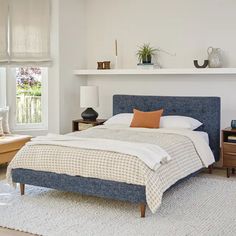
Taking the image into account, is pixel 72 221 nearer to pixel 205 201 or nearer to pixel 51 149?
pixel 51 149

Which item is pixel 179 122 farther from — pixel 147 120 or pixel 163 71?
pixel 163 71

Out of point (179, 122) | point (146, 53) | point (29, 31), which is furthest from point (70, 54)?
point (179, 122)

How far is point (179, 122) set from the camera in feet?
17.8

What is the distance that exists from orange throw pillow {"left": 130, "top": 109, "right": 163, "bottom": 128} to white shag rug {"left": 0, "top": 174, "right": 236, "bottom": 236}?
1049mm

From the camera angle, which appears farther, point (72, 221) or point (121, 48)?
point (121, 48)

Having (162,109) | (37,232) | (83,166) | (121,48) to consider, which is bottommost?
(37,232)

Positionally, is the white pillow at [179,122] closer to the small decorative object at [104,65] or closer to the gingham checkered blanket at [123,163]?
the gingham checkered blanket at [123,163]

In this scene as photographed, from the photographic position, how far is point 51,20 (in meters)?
6.29

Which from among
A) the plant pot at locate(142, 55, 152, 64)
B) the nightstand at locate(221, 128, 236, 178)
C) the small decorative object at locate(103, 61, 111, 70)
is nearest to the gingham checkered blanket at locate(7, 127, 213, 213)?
the nightstand at locate(221, 128, 236, 178)

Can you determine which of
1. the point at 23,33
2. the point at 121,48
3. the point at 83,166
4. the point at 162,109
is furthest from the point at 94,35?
the point at 83,166

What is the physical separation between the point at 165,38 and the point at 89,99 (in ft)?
4.74

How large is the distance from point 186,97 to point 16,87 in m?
2.58

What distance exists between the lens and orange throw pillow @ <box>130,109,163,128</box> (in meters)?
5.44

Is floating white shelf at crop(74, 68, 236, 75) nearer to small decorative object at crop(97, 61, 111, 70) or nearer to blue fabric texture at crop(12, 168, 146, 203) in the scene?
small decorative object at crop(97, 61, 111, 70)
